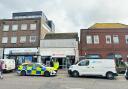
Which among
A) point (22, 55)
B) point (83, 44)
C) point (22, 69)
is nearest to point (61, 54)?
point (83, 44)

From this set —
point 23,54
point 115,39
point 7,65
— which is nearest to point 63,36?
point 23,54

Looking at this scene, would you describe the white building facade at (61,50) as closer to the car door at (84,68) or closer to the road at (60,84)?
the car door at (84,68)

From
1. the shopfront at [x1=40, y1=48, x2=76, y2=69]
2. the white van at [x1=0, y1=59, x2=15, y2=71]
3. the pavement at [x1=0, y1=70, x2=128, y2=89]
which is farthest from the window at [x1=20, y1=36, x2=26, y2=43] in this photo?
the pavement at [x1=0, y1=70, x2=128, y2=89]

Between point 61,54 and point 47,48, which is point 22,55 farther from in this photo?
point 61,54

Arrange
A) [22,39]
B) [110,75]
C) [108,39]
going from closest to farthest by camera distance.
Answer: [110,75] → [108,39] → [22,39]

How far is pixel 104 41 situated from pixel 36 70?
58.2 feet

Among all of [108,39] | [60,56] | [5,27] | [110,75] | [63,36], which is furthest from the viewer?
[5,27]

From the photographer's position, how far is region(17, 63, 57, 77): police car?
67.8 feet

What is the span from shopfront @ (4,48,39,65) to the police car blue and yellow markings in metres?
12.8

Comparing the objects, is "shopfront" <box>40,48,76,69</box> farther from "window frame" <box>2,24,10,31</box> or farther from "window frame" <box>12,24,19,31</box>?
"window frame" <box>2,24,10,31</box>

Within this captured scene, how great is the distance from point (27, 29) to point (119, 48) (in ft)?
57.2

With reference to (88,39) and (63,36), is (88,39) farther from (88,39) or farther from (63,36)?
(63,36)

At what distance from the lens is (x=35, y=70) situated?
21.3 m

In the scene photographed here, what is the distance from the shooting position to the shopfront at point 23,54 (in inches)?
1367
